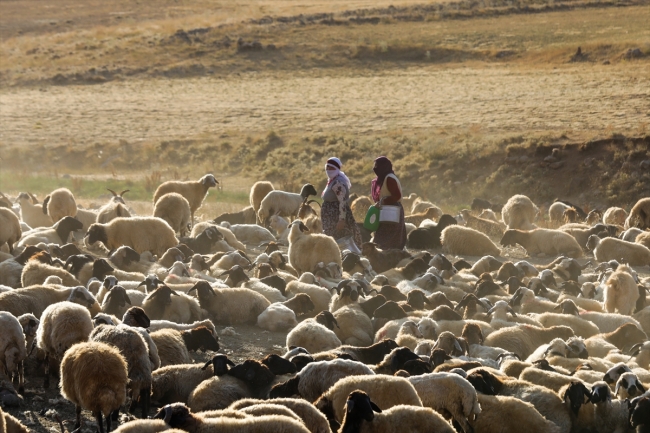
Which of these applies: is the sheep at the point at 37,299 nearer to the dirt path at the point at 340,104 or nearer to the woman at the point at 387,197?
the woman at the point at 387,197

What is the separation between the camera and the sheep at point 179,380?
8.32 metres

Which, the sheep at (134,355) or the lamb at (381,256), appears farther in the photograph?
the lamb at (381,256)

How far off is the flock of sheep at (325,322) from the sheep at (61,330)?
2cm

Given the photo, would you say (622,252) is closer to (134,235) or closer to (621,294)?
(621,294)

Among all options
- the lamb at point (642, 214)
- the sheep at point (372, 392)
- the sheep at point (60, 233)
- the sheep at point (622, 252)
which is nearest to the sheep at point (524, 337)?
the sheep at point (372, 392)

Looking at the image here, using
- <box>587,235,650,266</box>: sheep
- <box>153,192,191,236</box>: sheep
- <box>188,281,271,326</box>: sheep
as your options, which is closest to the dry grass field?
<box>188,281,271,326</box>: sheep

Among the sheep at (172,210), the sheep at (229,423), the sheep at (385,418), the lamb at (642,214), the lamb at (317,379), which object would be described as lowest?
the lamb at (642,214)

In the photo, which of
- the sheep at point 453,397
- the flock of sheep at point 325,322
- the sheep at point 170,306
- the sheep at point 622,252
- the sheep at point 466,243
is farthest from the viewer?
the sheep at point 466,243

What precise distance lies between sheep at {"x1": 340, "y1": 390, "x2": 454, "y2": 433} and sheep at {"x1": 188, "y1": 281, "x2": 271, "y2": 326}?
5.28 meters

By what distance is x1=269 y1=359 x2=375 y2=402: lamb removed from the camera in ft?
25.4

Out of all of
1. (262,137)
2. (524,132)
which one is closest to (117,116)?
(262,137)

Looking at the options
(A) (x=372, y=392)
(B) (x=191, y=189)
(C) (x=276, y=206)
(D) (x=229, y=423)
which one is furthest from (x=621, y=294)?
(B) (x=191, y=189)

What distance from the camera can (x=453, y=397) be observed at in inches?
293

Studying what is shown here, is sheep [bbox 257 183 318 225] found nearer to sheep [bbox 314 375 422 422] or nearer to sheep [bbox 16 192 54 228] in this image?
sheep [bbox 16 192 54 228]
